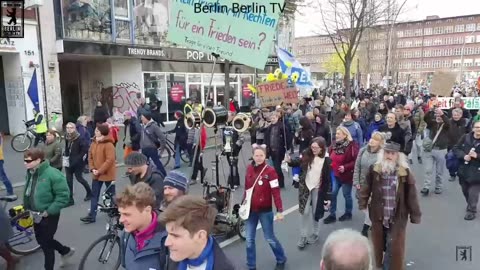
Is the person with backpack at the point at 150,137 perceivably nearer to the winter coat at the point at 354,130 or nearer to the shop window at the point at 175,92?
the winter coat at the point at 354,130

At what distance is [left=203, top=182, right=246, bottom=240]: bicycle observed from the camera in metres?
5.94

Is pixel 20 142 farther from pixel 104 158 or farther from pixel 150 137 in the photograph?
pixel 104 158

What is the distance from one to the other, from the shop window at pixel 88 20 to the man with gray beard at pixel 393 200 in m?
16.0

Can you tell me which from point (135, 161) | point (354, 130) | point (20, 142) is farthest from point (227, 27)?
point (20, 142)

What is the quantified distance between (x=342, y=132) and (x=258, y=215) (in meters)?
2.49

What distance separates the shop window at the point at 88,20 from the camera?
17.4 m

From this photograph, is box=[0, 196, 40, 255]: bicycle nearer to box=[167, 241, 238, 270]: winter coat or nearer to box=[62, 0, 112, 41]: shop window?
box=[167, 241, 238, 270]: winter coat

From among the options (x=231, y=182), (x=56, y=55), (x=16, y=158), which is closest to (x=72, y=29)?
(x=56, y=55)

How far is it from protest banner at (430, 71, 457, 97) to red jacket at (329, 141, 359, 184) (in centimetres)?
976

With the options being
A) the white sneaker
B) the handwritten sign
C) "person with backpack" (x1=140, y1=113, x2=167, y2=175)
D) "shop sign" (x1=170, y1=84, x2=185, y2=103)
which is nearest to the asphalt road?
the white sneaker

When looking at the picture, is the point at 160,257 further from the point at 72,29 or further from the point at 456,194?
the point at 72,29

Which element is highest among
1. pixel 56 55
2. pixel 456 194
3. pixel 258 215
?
pixel 56 55

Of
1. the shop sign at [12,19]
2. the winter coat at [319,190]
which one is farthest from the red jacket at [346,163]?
the shop sign at [12,19]

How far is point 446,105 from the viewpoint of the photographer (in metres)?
15.5
